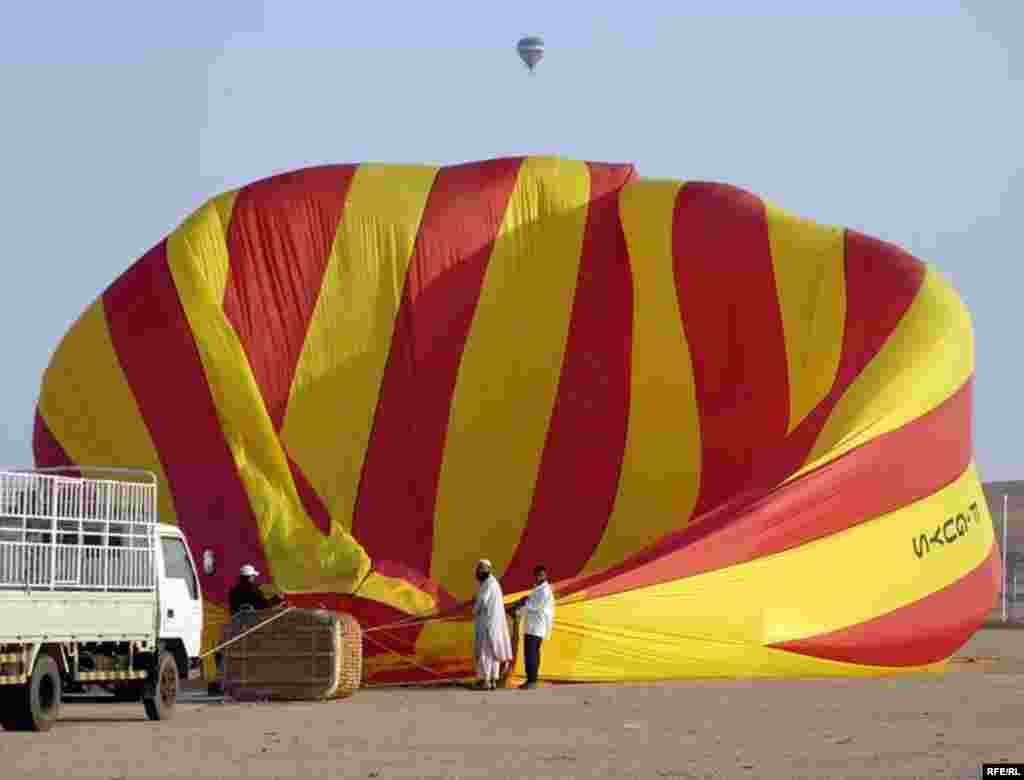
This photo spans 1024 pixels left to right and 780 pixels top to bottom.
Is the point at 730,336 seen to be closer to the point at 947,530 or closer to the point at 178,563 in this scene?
the point at 947,530

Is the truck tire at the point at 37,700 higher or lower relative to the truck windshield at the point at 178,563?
lower

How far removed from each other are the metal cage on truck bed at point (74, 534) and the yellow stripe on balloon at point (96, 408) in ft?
21.8

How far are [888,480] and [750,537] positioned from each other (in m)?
1.84

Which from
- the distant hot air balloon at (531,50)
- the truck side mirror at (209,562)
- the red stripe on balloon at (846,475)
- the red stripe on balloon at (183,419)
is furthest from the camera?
the distant hot air balloon at (531,50)

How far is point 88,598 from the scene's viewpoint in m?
18.2

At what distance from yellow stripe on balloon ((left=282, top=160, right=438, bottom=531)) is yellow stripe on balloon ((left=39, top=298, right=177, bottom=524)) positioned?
74.5 inches

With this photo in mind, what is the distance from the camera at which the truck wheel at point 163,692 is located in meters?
19.1

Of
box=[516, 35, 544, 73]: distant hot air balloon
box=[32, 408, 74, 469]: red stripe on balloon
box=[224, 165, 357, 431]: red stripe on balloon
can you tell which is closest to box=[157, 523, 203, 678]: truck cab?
box=[32, 408, 74, 469]: red stripe on balloon

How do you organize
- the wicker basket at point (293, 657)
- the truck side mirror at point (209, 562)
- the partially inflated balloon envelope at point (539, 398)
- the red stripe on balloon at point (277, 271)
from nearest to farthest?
the wicker basket at point (293, 657)
the truck side mirror at point (209, 562)
the partially inflated balloon envelope at point (539, 398)
the red stripe on balloon at point (277, 271)

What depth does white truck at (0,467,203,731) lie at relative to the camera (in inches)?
680

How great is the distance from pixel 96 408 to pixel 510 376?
15.0ft

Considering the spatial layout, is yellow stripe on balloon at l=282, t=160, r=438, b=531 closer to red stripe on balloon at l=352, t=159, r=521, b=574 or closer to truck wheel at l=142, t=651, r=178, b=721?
red stripe on balloon at l=352, t=159, r=521, b=574

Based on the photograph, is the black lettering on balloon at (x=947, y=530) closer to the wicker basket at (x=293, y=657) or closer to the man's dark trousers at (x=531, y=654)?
the man's dark trousers at (x=531, y=654)

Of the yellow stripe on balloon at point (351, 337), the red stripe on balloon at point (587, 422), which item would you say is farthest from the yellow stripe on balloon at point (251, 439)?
the red stripe on balloon at point (587, 422)
